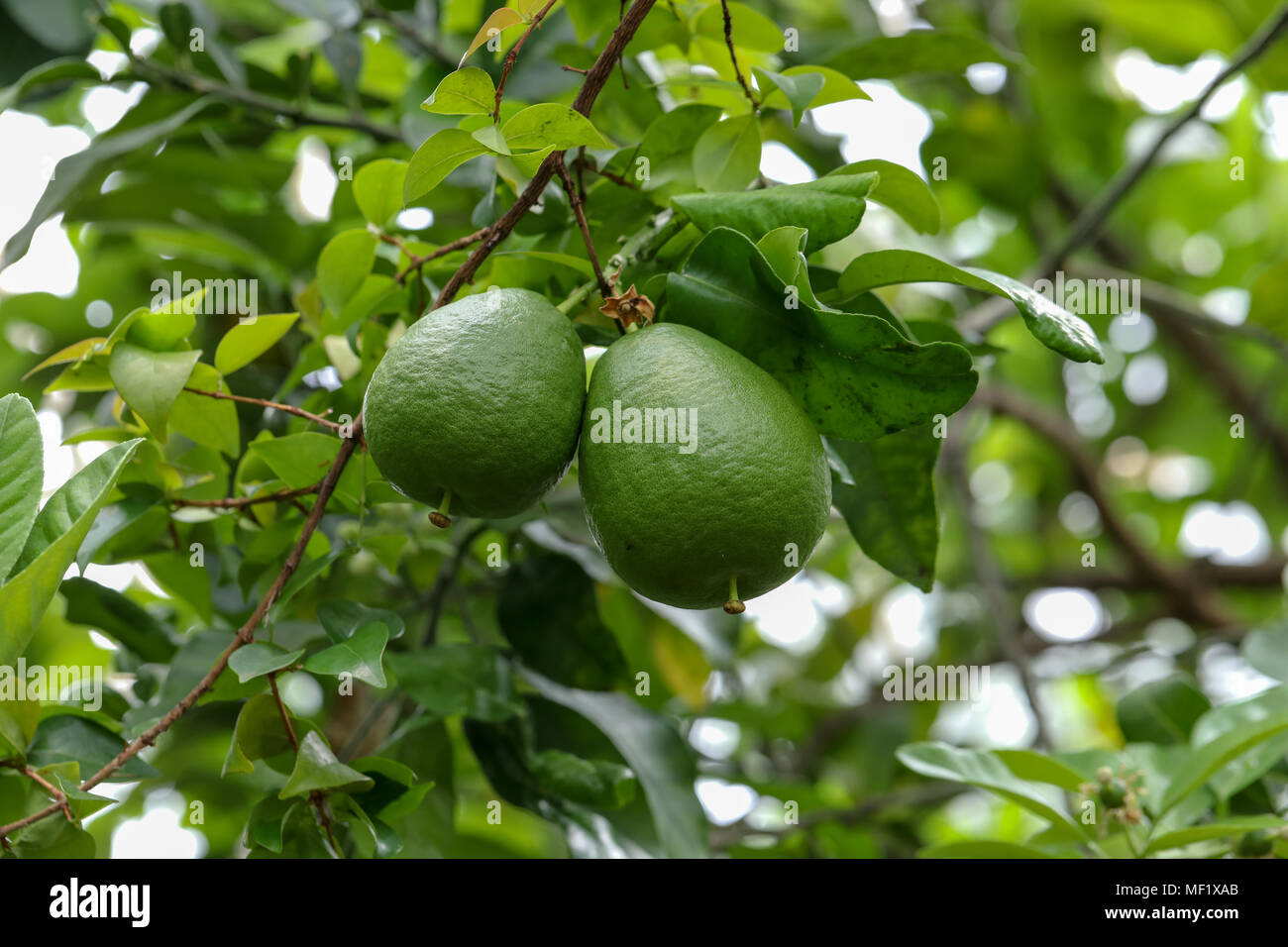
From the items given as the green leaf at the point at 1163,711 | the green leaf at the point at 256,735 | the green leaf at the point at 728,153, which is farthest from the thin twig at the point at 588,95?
the green leaf at the point at 1163,711

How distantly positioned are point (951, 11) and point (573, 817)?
194cm

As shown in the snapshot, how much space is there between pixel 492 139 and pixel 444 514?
0.27m

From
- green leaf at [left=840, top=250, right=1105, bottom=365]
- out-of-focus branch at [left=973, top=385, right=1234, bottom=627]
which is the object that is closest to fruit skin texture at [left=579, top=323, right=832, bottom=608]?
green leaf at [left=840, top=250, right=1105, bottom=365]

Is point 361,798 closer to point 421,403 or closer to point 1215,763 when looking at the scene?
point 421,403

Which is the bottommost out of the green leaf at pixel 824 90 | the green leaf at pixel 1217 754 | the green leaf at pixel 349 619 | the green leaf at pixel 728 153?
the green leaf at pixel 1217 754

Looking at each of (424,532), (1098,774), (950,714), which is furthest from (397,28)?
A: (950,714)

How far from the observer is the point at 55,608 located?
6.20 ft

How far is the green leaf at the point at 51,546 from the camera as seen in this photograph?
0.82m

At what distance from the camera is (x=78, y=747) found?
958 mm

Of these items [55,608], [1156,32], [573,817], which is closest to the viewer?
[573,817]

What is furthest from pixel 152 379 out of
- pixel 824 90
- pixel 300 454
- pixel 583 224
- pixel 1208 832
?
pixel 1208 832

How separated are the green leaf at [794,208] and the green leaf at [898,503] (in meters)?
0.26

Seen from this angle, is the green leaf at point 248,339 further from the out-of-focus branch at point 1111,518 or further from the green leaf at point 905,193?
the out-of-focus branch at point 1111,518
